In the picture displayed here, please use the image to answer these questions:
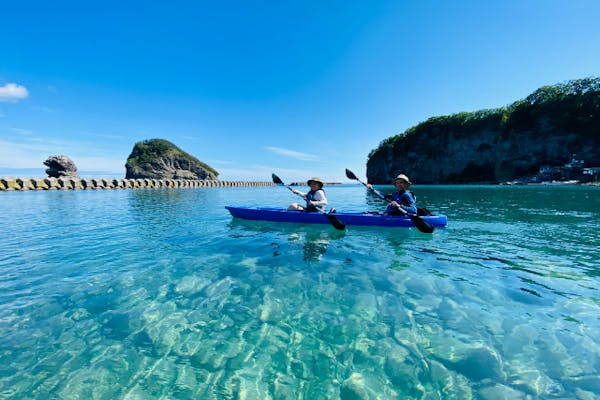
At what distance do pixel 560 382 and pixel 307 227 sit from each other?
9.80 m

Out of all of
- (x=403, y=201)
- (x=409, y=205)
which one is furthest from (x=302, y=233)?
(x=409, y=205)

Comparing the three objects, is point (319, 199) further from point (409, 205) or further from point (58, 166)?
point (58, 166)

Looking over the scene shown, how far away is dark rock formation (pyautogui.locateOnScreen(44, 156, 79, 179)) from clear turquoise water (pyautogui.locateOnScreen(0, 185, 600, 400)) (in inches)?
3547

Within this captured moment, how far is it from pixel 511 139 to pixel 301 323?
9147cm

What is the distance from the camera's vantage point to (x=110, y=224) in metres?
13.3

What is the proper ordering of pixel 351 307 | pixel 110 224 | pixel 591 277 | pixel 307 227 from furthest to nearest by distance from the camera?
pixel 110 224
pixel 307 227
pixel 591 277
pixel 351 307

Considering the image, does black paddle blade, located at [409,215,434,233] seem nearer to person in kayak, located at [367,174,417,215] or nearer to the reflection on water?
person in kayak, located at [367,174,417,215]

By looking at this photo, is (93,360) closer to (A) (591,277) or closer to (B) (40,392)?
(B) (40,392)

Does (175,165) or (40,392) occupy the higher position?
(175,165)

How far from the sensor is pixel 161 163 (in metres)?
130

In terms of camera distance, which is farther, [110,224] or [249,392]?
[110,224]

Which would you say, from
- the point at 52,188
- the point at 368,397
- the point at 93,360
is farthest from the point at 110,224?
the point at 52,188

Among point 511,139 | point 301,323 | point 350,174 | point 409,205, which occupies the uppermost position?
point 511,139

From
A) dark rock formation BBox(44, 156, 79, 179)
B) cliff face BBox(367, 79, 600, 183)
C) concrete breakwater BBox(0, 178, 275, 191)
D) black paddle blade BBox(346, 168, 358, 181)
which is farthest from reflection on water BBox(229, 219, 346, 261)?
dark rock formation BBox(44, 156, 79, 179)
